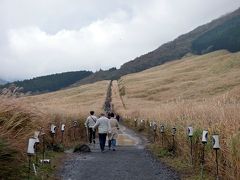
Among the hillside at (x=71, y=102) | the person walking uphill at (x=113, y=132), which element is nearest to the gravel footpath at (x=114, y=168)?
the hillside at (x=71, y=102)

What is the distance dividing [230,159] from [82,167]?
6159 mm

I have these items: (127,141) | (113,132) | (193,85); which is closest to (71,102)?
(193,85)

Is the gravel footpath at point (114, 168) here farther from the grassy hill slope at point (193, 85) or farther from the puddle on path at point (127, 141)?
the grassy hill slope at point (193, 85)

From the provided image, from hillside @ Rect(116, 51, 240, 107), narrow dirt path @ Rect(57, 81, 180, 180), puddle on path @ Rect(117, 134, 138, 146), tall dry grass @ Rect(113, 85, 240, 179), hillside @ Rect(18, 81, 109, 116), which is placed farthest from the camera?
hillside @ Rect(116, 51, 240, 107)

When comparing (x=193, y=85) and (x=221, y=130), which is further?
(x=193, y=85)

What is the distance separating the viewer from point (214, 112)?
1645 cm

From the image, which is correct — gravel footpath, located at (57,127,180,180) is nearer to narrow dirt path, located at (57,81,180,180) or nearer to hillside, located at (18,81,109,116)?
narrow dirt path, located at (57,81,180,180)

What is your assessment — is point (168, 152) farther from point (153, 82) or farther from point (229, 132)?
point (153, 82)

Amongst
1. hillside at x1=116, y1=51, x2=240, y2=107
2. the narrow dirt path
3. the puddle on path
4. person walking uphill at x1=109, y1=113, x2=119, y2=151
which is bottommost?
the narrow dirt path

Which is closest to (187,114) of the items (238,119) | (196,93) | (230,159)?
(238,119)

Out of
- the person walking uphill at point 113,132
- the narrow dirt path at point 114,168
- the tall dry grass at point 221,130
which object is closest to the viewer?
the tall dry grass at point 221,130

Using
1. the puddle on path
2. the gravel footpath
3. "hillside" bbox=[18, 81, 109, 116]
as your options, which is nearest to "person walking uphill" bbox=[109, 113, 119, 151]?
"hillside" bbox=[18, 81, 109, 116]

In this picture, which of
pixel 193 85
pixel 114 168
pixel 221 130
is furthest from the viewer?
pixel 193 85

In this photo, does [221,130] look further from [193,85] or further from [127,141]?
[193,85]
